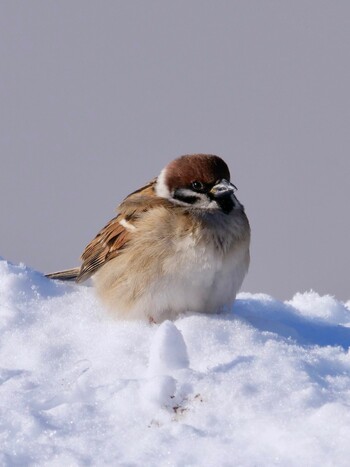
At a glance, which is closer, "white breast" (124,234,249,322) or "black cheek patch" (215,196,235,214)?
"white breast" (124,234,249,322)

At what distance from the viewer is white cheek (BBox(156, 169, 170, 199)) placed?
4529 millimetres

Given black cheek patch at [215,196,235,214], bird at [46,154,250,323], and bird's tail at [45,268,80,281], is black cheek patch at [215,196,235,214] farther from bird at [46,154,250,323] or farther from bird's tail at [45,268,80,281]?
bird's tail at [45,268,80,281]

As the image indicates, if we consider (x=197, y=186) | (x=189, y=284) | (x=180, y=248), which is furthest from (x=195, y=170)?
(x=189, y=284)

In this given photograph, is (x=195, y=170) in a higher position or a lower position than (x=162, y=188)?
higher

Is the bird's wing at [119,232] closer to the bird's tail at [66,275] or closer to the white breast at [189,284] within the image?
the bird's tail at [66,275]

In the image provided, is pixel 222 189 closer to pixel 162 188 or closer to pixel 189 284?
pixel 162 188

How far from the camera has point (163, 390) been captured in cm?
323

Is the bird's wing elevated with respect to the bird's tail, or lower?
elevated

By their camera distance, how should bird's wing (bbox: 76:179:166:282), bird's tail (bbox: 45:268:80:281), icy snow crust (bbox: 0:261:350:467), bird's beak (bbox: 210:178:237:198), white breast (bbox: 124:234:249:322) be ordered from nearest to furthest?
icy snow crust (bbox: 0:261:350:467)
white breast (bbox: 124:234:249:322)
bird's beak (bbox: 210:178:237:198)
bird's wing (bbox: 76:179:166:282)
bird's tail (bbox: 45:268:80:281)

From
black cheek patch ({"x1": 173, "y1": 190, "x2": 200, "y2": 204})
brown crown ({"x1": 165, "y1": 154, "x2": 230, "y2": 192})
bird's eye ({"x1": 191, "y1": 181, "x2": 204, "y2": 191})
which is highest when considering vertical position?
brown crown ({"x1": 165, "y1": 154, "x2": 230, "y2": 192})

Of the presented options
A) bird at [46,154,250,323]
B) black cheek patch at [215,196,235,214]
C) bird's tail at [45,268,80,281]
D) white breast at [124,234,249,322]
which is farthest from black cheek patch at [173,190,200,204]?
bird's tail at [45,268,80,281]

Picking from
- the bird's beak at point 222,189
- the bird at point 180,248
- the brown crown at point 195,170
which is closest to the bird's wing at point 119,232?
the bird at point 180,248

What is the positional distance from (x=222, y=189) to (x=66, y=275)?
121cm

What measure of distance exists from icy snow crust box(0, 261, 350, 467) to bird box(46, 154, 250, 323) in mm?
131
